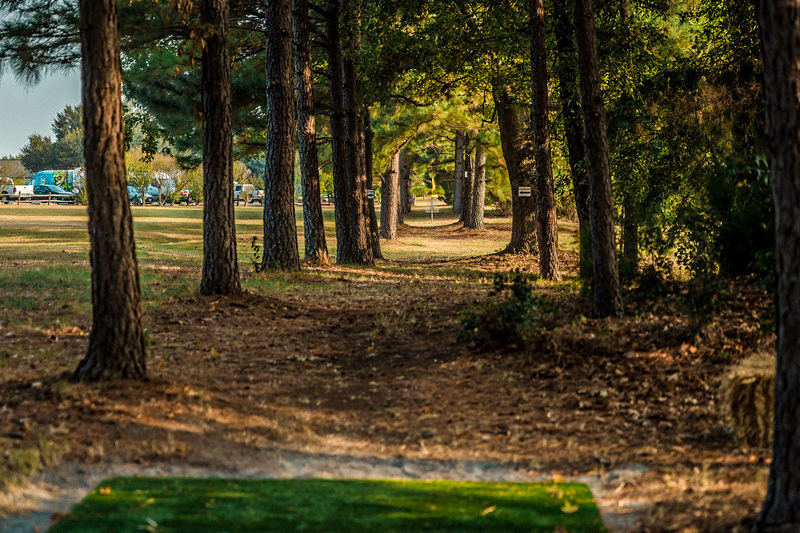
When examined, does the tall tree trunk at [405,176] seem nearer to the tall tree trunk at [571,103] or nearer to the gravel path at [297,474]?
the tall tree trunk at [571,103]

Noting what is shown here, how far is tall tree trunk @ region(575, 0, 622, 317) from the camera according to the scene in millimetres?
9641

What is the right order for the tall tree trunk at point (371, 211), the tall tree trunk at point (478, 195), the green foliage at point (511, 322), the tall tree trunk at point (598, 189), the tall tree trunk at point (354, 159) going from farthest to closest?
the tall tree trunk at point (478, 195)
the tall tree trunk at point (371, 211)
the tall tree trunk at point (354, 159)
the tall tree trunk at point (598, 189)
the green foliage at point (511, 322)

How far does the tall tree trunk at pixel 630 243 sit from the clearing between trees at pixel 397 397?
37 cm

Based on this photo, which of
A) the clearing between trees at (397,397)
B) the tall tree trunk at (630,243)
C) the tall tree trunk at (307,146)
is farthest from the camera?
the tall tree trunk at (307,146)

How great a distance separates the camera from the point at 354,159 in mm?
20125

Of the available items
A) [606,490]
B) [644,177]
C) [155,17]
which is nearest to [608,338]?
[606,490]

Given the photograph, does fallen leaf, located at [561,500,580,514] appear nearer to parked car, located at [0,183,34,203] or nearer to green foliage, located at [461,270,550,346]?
green foliage, located at [461,270,550,346]

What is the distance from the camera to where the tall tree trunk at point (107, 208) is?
22.0 feet

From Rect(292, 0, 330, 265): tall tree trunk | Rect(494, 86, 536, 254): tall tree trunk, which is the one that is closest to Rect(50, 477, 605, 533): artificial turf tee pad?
Rect(292, 0, 330, 265): tall tree trunk

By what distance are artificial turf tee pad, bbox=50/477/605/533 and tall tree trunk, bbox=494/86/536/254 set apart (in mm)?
17786

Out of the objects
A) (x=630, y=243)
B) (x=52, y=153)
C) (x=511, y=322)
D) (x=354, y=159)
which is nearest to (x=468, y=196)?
(x=354, y=159)

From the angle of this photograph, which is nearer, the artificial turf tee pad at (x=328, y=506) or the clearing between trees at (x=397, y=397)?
the artificial turf tee pad at (x=328, y=506)

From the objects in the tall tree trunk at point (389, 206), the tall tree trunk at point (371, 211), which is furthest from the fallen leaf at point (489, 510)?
the tall tree trunk at point (389, 206)

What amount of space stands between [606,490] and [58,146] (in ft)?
319
